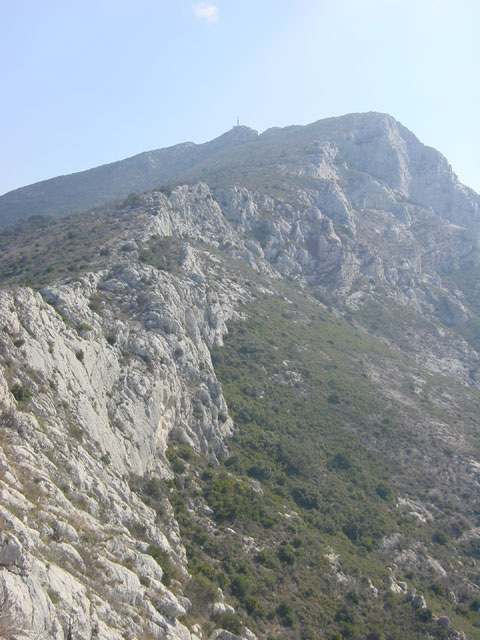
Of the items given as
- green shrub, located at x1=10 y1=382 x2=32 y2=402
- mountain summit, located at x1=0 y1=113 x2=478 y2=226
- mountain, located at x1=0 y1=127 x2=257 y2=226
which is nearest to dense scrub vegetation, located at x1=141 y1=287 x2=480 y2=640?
green shrub, located at x1=10 y1=382 x2=32 y2=402

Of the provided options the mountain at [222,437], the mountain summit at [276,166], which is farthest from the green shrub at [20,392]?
the mountain summit at [276,166]

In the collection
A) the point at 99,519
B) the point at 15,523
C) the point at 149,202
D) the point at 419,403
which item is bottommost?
the point at 419,403

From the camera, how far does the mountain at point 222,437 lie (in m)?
16.2

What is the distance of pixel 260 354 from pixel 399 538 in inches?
934

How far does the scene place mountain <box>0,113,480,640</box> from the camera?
16250 mm

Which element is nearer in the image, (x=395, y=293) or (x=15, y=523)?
(x=15, y=523)

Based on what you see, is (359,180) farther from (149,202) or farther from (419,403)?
(419,403)

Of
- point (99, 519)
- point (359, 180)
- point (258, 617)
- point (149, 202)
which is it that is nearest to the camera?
point (99, 519)

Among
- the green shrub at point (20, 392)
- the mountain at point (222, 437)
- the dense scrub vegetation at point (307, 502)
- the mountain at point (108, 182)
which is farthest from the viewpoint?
the mountain at point (108, 182)

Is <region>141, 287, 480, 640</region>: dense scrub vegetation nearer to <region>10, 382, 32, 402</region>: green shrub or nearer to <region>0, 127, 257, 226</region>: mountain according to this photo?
<region>10, 382, 32, 402</region>: green shrub

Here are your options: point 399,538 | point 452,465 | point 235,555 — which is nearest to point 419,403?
point 452,465

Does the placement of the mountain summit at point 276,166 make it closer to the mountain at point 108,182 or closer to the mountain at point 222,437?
the mountain at point 108,182

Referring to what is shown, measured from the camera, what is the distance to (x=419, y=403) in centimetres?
5256

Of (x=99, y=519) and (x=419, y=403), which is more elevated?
(x=99, y=519)
